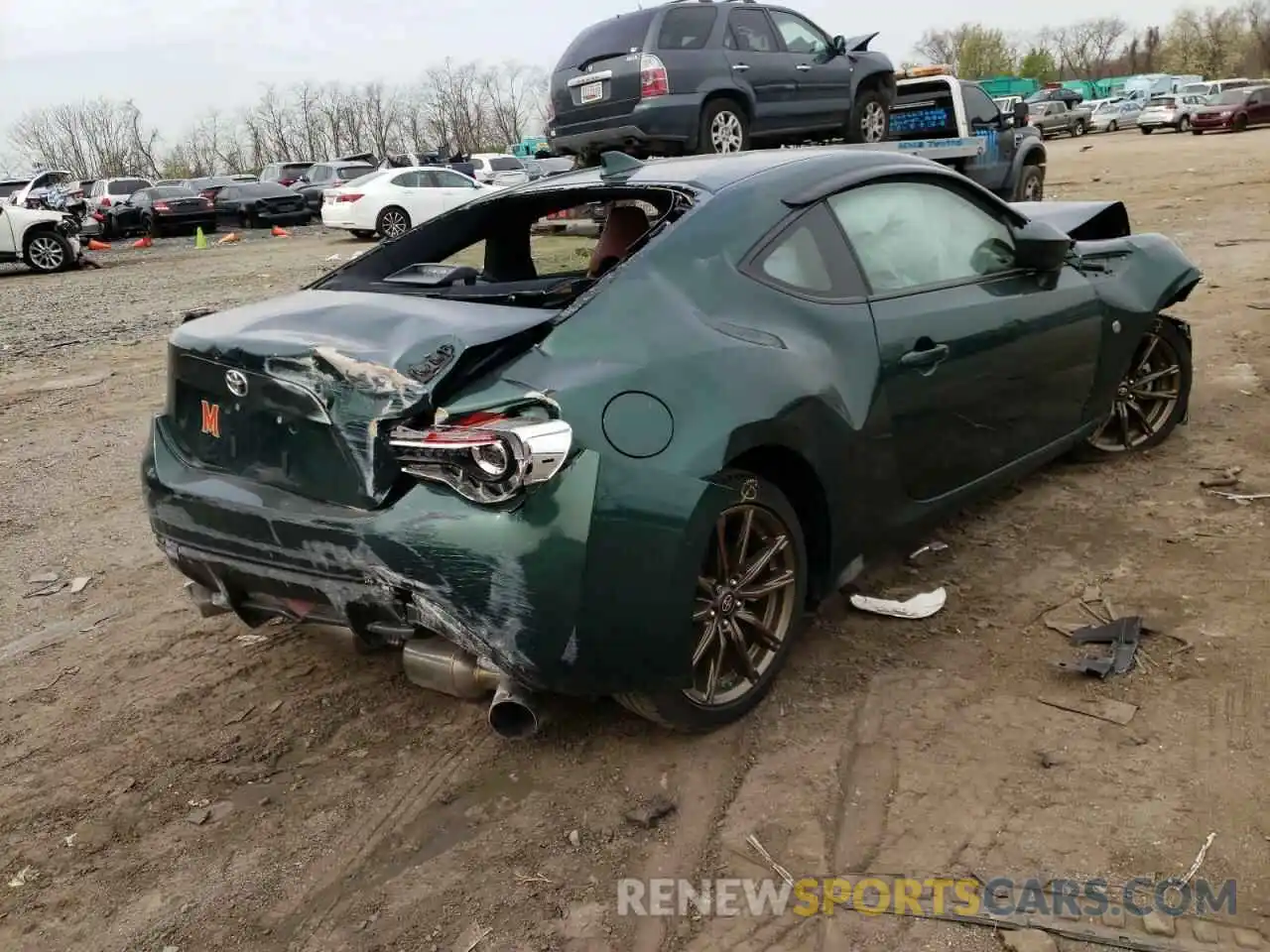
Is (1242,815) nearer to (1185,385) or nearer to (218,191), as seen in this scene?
(1185,385)

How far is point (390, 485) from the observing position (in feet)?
8.70

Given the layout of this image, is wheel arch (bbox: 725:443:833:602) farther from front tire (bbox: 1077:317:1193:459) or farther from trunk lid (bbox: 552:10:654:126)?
trunk lid (bbox: 552:10:654:126)

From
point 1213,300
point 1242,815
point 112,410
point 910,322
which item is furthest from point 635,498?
point 1213,300

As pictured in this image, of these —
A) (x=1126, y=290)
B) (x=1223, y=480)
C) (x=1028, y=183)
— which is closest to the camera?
(x=1126, y=290)

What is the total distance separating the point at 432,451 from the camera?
2.54 meters

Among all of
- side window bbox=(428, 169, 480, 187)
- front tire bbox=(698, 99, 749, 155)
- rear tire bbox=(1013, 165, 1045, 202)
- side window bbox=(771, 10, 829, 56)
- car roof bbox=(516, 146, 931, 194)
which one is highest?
side window bbox=(771, 10, 829, 56)

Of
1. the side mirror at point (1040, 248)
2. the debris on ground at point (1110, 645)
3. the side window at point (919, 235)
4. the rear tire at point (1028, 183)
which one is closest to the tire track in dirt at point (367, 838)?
the debris on ground at point (1110, 645)

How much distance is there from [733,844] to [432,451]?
1228 millimetres

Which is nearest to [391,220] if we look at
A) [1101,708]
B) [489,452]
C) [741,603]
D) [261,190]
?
[261,190]

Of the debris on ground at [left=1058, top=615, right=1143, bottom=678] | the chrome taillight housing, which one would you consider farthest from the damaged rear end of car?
the debris on ground at [left=1058, top=615, right=1143, bottom=678]

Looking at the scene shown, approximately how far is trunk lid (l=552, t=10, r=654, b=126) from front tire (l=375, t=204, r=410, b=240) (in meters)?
10.4

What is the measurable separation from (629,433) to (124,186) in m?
33.5

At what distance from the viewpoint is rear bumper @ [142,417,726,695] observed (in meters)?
2.49

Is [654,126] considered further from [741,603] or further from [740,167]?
[741,603]
